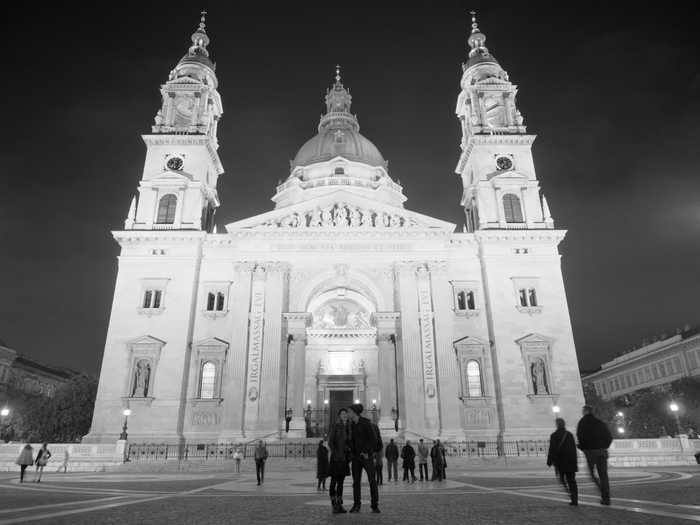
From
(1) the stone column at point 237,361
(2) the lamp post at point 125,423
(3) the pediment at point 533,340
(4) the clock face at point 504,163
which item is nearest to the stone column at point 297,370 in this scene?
(1) the stone column at point 237,361

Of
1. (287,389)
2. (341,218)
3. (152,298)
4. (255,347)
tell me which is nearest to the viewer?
(287,389)

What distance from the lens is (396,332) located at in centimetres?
3644

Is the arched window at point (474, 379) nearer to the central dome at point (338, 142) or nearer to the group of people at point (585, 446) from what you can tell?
the group of people at point (585, 446)

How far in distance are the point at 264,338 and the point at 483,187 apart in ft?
69.9

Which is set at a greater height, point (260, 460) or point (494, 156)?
point (494, 156)

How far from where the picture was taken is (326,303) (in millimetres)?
46031

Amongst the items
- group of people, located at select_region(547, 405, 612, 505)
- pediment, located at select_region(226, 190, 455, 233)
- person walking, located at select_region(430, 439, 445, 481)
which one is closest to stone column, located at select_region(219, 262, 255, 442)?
pediment, located at select_region(226, 190, 455, 233)

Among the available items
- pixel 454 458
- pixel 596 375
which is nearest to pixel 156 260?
pixel 454 458

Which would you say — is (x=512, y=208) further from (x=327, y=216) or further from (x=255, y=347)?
(x=255, y=347)

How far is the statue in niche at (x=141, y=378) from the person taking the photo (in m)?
35.0

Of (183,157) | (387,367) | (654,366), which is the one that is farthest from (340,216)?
(654,366)

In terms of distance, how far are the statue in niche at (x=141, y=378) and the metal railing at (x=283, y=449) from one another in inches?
164

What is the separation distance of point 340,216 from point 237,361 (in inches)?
526

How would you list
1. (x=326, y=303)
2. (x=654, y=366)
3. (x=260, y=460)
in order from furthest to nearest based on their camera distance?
1. (x=654, y=366)
2. (x=326, y=303)
3. (x=260, y=460)
